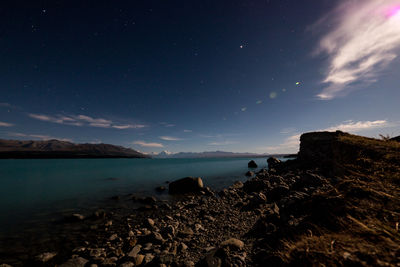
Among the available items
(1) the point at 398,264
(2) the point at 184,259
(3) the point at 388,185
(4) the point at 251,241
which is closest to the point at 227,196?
(4) the point at 251,241

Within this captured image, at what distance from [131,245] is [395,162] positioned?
8527 millimetres

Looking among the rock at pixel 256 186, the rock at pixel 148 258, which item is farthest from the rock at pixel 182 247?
the rock at pixel 256 186

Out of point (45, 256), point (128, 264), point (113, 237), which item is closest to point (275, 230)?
point (128, 264)

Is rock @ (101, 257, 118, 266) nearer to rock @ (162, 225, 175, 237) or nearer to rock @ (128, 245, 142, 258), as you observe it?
rock @ (128, 245, 142, 258)

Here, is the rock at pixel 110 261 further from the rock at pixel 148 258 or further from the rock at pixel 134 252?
the rock at pixel 148 258

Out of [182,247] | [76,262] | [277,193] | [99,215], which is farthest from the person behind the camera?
[277,193]

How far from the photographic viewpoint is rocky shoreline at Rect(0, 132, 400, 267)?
168 cm

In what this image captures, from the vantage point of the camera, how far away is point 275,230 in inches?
180

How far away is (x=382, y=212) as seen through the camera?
2.23 m

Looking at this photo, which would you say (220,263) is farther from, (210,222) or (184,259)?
(210,222)

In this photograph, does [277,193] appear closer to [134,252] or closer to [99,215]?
[134,252]

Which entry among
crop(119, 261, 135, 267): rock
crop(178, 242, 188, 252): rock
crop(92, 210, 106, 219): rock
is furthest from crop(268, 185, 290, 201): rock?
crop(92, 210, 106, 219): rock

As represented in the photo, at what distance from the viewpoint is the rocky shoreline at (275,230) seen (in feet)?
5.51

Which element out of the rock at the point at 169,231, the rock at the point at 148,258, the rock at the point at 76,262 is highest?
the rock at the point at 148,258
